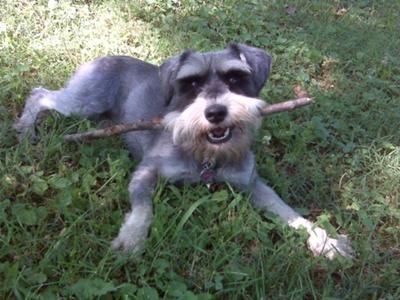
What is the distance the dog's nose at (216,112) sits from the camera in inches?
140

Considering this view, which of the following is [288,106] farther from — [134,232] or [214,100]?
[134,232]

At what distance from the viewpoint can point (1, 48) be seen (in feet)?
17.9

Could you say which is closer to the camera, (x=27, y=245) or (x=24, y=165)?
(x=27, y=245)

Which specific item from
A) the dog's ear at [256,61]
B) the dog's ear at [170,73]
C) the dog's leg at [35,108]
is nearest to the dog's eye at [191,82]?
the dog's ear at [170,73]

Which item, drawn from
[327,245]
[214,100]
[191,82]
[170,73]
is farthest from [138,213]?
[327,245]

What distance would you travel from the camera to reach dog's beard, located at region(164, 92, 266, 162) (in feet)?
11.9

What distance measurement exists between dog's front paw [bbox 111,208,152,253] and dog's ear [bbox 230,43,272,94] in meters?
1.35

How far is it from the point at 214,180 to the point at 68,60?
2394mm

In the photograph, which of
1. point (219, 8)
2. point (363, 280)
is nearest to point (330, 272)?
point (363, 280)

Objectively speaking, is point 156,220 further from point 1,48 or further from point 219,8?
point 219,8

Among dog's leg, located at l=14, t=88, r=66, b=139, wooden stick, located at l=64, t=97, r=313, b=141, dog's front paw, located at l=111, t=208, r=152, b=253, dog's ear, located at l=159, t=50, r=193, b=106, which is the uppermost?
dog's ear, located at l=159, t=50, r=193, b=106

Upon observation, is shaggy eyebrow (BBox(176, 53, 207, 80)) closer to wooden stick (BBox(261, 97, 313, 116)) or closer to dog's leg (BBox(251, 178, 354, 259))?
wooden stick (BBox(261, 97, 313, 116))

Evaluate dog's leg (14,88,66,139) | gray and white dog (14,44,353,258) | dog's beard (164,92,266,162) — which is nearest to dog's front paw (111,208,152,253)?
gray and white dog (14,44,353,258)

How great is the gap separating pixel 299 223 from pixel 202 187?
2.50 feet
